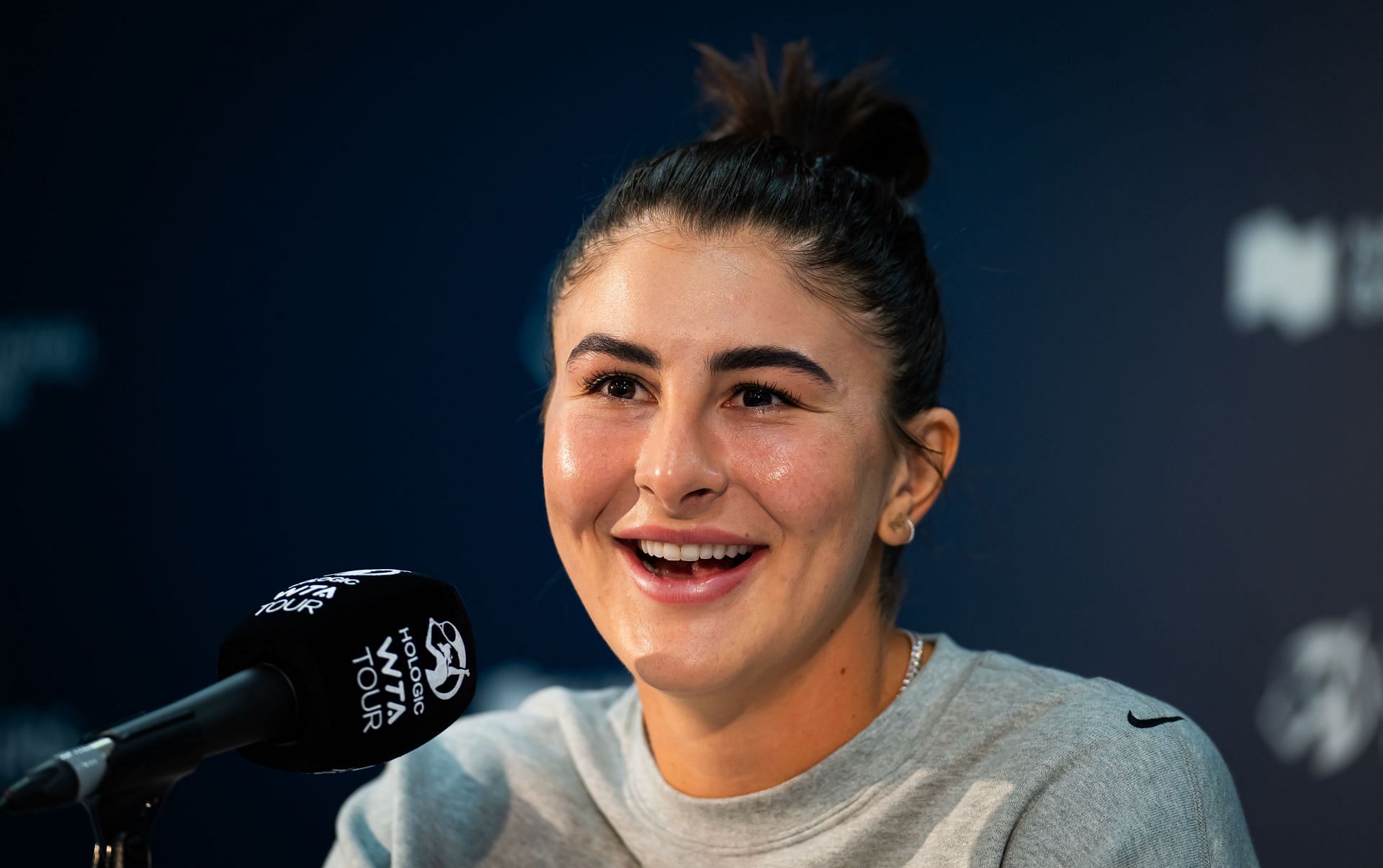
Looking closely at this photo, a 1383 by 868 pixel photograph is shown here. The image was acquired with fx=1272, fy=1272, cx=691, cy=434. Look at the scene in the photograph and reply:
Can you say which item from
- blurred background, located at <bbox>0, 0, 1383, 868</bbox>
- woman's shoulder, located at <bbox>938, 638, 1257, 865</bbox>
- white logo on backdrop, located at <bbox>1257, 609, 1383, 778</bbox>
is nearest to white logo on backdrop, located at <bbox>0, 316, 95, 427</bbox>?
blurred background, located at <bbox>0, 0, 1383, 868</bbox>

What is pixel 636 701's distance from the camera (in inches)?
66.2

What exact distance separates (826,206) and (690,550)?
44cm

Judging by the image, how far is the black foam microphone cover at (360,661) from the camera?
34.7 inches

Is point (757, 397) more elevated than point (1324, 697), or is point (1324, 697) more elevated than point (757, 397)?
point (757, 397)

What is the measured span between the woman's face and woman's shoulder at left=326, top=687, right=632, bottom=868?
31 cm

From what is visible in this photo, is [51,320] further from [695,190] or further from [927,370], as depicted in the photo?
[927,370]

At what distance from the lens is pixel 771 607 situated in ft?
4.34

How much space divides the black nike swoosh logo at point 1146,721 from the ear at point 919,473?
0.32 meters

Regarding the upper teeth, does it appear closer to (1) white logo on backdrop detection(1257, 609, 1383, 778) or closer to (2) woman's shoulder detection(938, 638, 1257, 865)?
(2) woman's shoulder detection(938, 638, 1257, 865)

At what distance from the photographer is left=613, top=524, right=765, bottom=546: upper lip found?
1294mm

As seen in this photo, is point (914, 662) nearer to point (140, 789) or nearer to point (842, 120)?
point (842, 120)

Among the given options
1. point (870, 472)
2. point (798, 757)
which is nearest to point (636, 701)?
point (798, 757)

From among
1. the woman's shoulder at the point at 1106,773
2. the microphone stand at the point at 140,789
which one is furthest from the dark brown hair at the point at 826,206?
the microphone stand at the point at 140,789

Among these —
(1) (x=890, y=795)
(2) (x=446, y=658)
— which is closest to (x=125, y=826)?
(2) (x=446, y=658)
